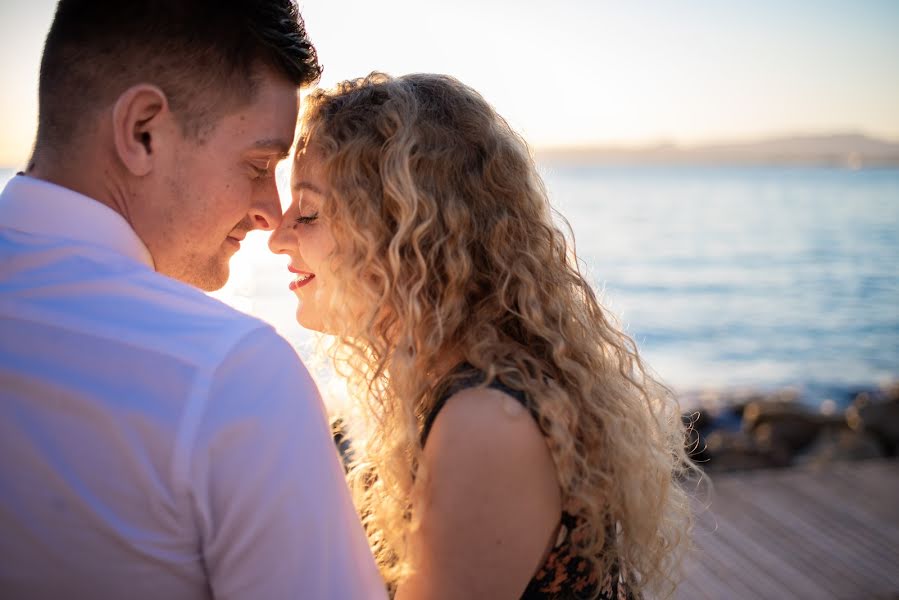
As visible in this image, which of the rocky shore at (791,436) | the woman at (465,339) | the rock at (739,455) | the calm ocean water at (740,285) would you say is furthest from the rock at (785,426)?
the woman at (465,339)

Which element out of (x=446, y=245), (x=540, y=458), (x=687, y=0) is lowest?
(x=540, y=458)

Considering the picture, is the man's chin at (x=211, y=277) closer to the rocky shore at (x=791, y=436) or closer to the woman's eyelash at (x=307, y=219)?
the woman's eyelash at (x=307, y=219)

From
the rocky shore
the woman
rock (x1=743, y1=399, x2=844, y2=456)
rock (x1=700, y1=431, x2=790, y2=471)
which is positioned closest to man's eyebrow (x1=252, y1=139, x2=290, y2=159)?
the woman

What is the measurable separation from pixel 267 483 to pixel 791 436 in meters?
8.06

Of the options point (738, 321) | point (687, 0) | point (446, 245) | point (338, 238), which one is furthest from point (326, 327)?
point (687, 0)

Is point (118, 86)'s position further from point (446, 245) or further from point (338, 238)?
point (446, 245)

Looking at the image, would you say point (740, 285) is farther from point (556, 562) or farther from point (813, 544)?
point (556, 562)

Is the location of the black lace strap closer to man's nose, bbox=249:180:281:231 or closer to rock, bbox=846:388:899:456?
man's nose, bbox=249:180:281:231

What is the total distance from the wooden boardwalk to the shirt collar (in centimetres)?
316

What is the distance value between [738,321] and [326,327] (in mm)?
17687

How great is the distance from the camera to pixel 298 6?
6.17 ft

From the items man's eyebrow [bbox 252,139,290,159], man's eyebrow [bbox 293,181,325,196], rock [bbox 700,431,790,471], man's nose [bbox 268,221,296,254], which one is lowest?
rock [bbox 700,431,790,471]

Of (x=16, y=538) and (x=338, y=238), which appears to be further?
(x=338, y=238)

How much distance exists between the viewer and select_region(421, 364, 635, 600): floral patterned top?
164 centimetres
